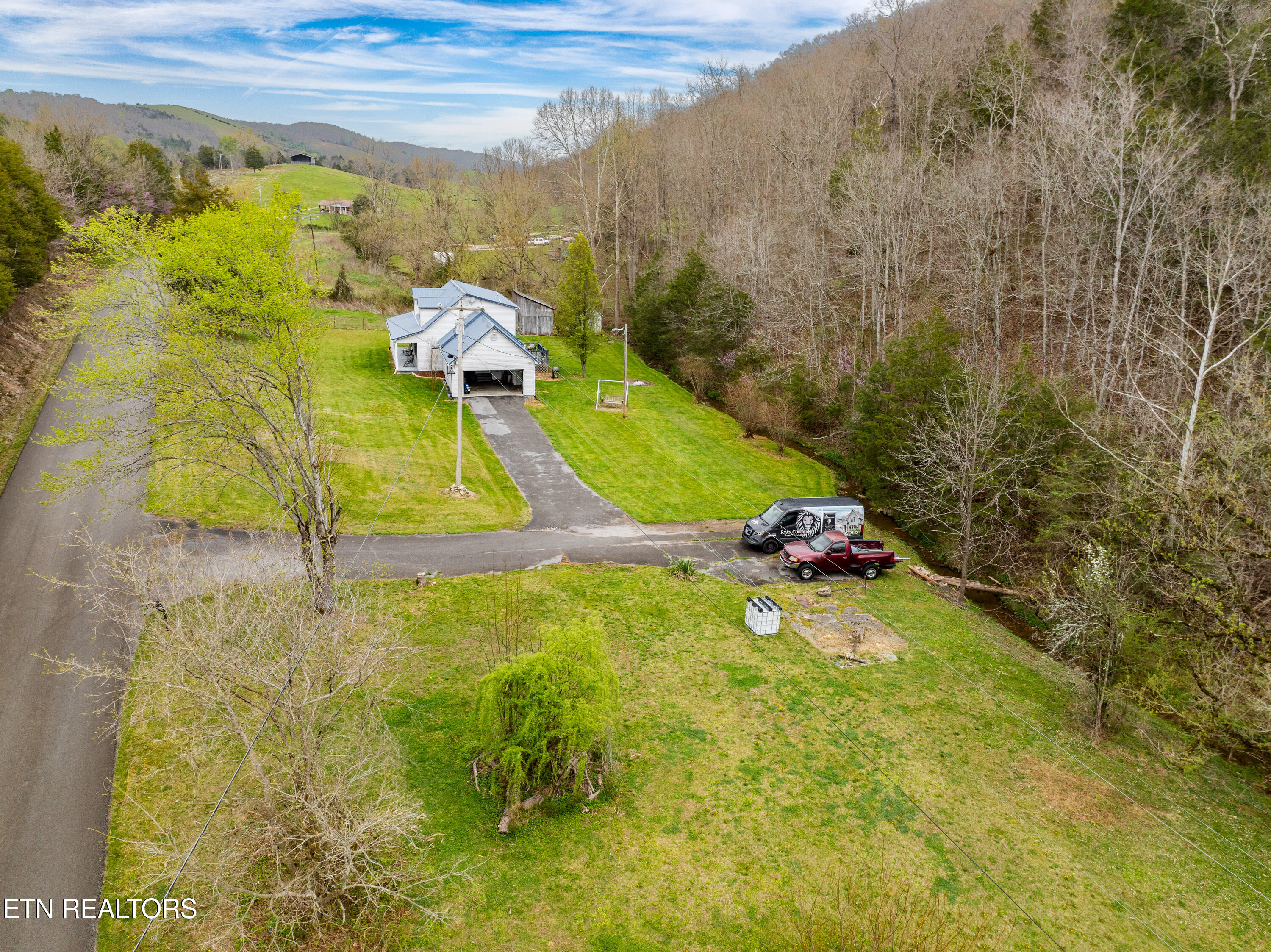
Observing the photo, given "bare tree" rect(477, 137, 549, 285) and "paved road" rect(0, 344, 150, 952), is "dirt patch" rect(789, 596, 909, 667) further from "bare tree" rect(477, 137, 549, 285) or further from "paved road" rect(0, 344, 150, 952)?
"bare tree" rect(477, 137, 549, 285)

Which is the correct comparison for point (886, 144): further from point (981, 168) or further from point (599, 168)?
point (599, 168)

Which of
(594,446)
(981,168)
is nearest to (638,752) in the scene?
(594,446)

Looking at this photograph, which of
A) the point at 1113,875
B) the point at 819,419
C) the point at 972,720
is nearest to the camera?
the point at 1113,875

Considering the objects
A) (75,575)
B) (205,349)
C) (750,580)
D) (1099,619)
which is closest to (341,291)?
(75,575)

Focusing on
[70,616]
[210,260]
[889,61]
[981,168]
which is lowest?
[70,616]

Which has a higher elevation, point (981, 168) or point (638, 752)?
point (981, 168)

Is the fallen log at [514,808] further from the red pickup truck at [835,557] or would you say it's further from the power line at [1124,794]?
the red pickup truck at [835,557]

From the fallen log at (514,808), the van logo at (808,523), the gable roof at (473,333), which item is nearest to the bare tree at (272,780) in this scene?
the fallen log at (514,808)
